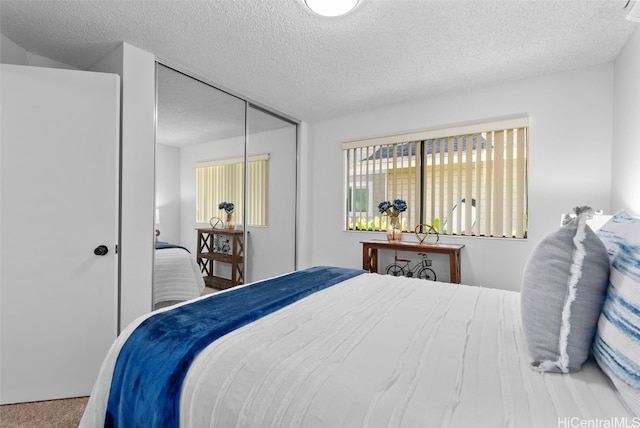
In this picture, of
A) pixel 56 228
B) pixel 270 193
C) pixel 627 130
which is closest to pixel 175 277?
pixel 56 228

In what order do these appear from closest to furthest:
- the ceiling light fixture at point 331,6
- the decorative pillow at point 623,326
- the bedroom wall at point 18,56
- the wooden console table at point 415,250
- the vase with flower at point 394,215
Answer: the decorative pillow at point 623,326
the ceiling light fixture at point 331,6
the bedroom wall at point 18,56
the wooden console table at point 415,250
the vase with flower at point 394,215

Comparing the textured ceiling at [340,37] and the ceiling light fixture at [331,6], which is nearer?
the ceiling light fixture at [331,6]

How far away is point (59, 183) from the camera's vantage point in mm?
1951

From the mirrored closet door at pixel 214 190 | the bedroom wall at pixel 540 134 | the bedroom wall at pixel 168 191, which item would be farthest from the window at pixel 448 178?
the bedroom wall at pixel 168 191

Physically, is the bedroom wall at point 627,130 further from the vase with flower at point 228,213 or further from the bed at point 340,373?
the vase with flower at point 228,213

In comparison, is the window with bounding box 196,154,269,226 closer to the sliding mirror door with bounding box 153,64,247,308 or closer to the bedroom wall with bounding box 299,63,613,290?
the sliding mirror door with bounding box 153,64,247,308

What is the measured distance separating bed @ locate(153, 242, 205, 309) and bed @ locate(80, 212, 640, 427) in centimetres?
131

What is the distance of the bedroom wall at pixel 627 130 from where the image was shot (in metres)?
1.97

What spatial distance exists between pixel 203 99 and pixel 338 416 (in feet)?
9.87

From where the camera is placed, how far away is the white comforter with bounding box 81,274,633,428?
0.70 meters

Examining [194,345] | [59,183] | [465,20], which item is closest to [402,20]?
[465,20]

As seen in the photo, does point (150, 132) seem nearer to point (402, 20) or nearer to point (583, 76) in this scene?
point (402, 20)

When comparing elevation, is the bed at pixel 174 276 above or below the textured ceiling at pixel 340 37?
below

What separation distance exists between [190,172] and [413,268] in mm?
2732
